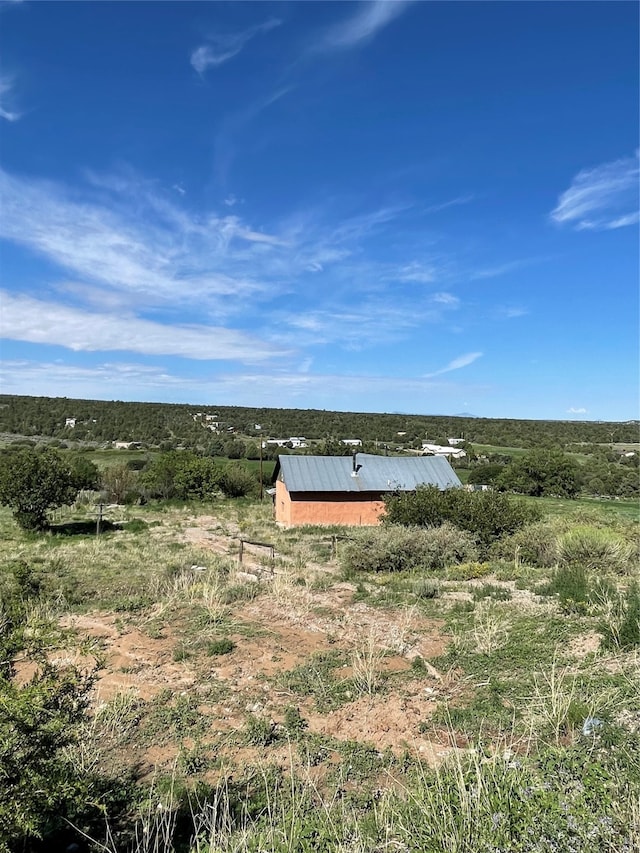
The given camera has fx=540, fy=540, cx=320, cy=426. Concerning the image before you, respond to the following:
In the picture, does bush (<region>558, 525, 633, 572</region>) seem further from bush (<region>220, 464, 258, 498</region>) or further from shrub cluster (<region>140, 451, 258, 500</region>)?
bush (<region>220, 464, 258, 498</region>)

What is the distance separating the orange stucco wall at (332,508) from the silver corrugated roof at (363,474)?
0.44 meters

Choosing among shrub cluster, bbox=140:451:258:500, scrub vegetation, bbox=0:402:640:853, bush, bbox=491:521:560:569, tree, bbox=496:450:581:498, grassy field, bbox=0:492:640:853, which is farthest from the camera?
tree, bbox=496:450:581:498

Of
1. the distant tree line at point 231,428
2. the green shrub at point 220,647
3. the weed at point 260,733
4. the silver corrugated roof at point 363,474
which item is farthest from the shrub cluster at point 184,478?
the weed at point 260,733

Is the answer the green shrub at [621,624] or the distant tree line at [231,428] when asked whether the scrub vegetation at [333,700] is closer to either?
the green shrub at [621,624]

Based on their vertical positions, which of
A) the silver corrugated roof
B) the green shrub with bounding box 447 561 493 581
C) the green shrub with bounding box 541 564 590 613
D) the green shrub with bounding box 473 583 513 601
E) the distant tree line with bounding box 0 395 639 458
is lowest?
the green shrub with bounding box 447 561 493 581

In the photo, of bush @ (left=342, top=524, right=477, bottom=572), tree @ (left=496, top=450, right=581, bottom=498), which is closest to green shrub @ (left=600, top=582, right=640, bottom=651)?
bush @ (left=342, top=524, right=477, bottom=572)

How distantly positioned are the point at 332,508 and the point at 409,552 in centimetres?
1095

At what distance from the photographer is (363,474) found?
27125 mm

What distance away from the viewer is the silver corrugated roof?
2631 cm

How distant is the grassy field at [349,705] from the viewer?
11.3 ft

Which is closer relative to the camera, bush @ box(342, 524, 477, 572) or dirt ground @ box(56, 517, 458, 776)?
dirt ground @ box(56, 517, 458, 776)

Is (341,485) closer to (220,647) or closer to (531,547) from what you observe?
(531,547)

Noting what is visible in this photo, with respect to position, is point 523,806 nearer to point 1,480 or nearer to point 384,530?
point 384,530

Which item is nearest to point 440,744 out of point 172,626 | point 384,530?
point 172,626
